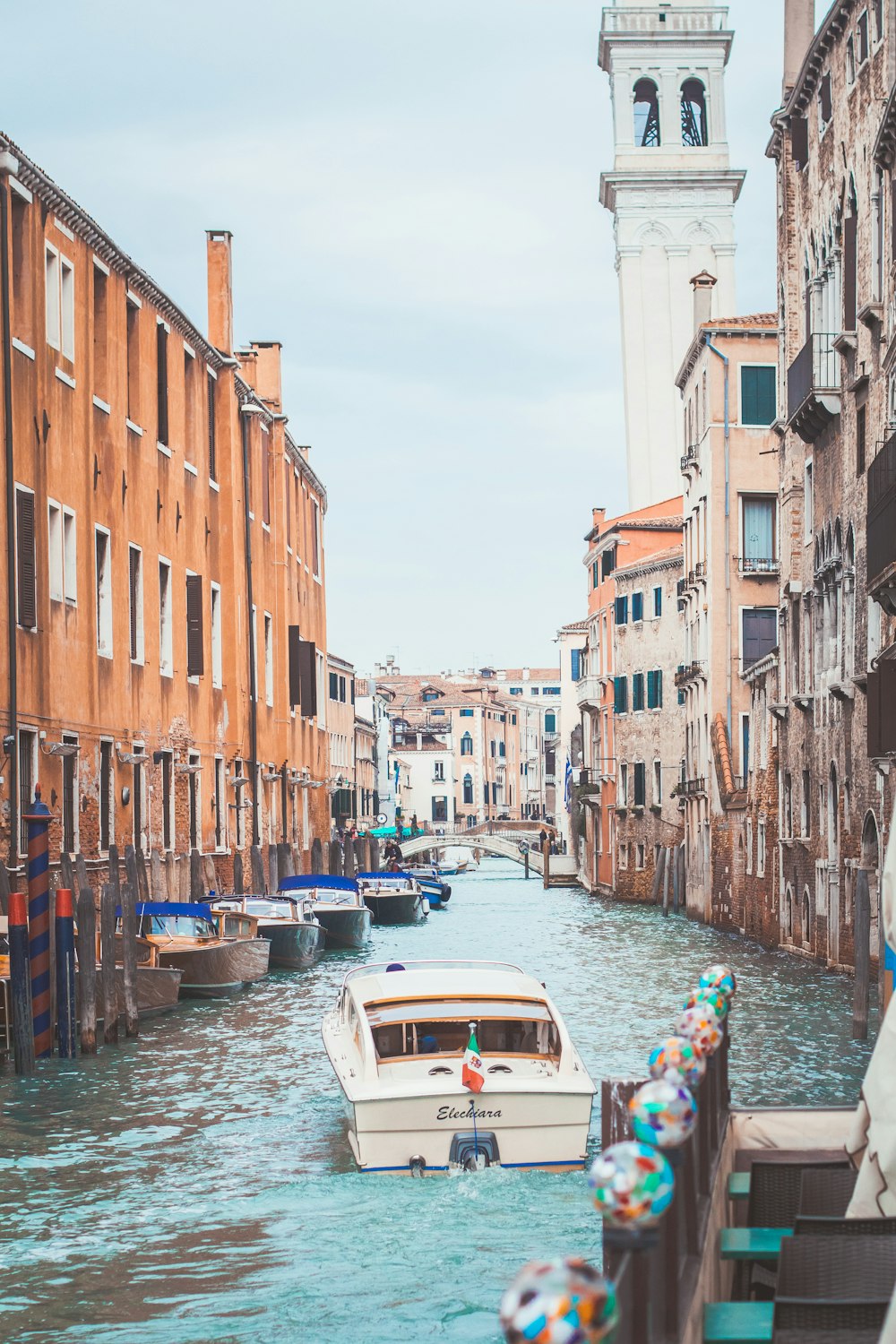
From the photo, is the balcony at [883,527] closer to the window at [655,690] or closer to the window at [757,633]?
the window at [757,633]

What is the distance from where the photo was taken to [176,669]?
1119 inches

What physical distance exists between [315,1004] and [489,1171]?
12122 millimetres

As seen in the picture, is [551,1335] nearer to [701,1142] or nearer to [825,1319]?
[825,1319]

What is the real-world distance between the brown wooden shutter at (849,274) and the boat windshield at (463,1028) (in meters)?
12.4

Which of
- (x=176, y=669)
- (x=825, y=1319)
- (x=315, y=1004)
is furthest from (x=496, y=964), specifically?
(x=176, y=669)

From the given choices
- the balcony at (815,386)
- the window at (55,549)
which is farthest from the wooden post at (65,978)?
the balcony at (815,386)

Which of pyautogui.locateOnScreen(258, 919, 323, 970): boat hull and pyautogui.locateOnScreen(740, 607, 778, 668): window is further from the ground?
pyautogui.locateOnScreen(740, 607, 778, 668): window

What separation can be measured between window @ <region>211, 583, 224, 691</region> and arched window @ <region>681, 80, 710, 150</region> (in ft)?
153

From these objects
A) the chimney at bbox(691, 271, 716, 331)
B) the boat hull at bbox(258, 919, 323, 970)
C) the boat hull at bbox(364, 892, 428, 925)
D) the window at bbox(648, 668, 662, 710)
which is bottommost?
the boat hull at bbox(364, 892, 428, 925)

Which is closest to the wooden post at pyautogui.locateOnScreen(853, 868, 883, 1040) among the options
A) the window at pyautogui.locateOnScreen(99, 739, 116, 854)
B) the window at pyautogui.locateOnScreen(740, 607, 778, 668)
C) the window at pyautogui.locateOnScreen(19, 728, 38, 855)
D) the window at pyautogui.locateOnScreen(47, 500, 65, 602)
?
the window at pyautogui.locateOnScreen(19, 728, 38, 855)

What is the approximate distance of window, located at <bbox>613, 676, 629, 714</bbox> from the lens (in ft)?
172

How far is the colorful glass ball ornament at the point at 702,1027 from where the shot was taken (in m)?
6.03

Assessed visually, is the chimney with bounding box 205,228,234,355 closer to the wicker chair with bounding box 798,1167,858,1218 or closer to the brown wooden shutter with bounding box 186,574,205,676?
the brown wooden shutter with bounding box 186,574,205,676

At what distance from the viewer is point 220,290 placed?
3353 centimetres
